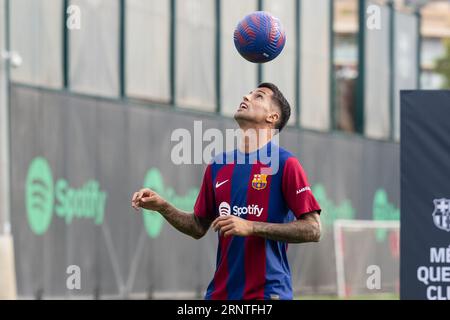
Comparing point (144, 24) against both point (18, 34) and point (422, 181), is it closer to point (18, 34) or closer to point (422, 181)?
point (18, 34)

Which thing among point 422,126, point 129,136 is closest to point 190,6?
point 129,136

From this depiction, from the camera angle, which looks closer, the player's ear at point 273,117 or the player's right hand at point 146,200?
the player's right hand at point 146,200

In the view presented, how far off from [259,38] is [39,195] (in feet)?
44.8

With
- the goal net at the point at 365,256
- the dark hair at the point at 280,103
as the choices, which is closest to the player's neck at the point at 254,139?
the dark hair at the point at 280,103

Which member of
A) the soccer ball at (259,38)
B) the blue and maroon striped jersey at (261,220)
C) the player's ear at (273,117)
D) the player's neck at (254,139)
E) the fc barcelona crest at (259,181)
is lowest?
the blue and maroon striped jersey at (261,220)

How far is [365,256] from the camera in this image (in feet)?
108

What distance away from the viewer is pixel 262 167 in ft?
27.1

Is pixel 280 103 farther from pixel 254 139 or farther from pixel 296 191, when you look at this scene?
pixel 296 191

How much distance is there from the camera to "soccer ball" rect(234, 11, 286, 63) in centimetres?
914

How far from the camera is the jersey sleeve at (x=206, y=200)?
Answer: 8492 mm

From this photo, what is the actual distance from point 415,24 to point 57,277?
1956 cm

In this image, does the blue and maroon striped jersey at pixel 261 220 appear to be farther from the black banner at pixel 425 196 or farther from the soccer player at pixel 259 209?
the black banner at pixel 425 196

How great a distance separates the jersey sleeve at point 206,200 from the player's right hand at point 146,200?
35 cm
